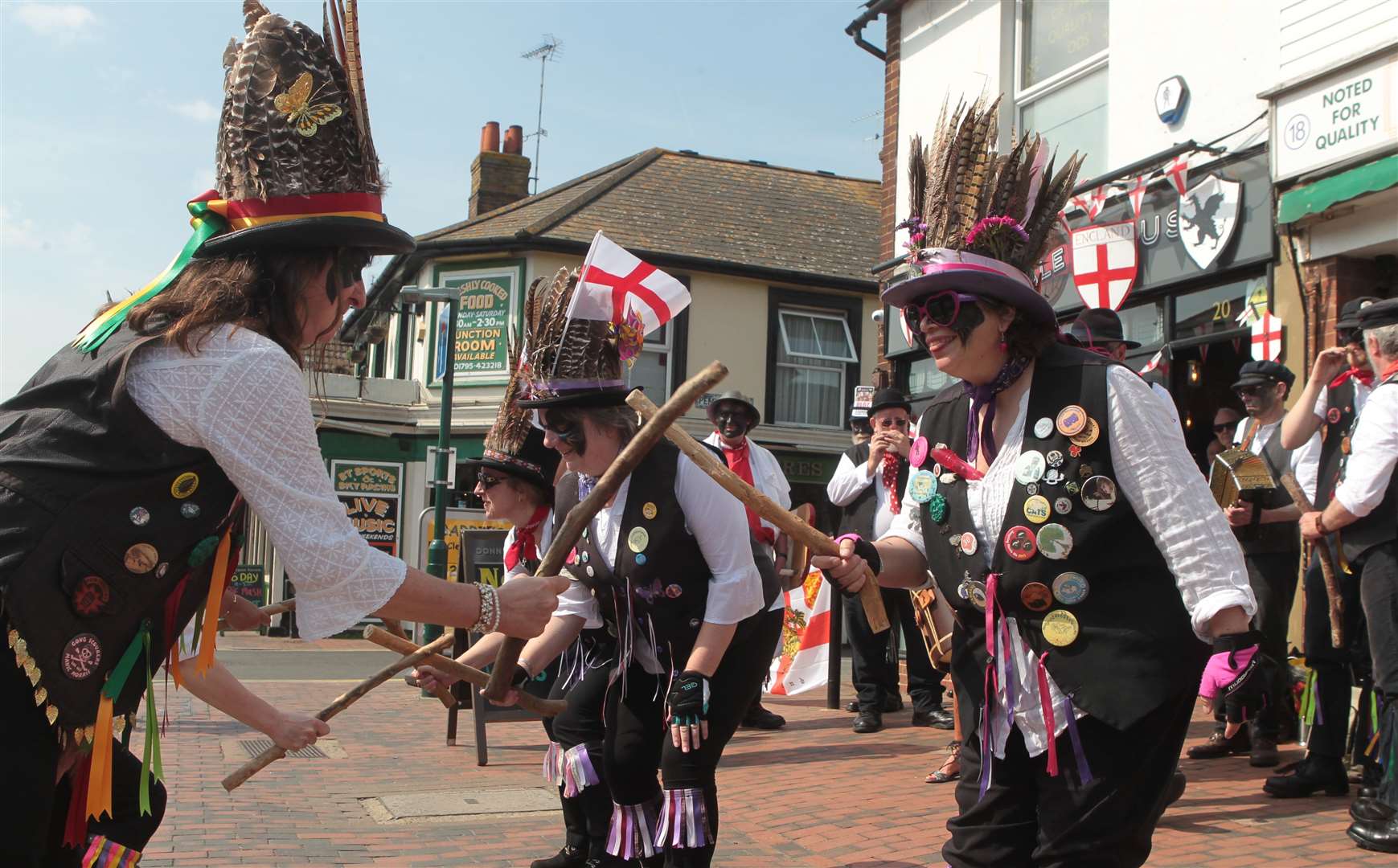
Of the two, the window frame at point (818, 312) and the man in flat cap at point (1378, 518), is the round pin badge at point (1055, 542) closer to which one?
the man in flat cap at point (1378, 518)

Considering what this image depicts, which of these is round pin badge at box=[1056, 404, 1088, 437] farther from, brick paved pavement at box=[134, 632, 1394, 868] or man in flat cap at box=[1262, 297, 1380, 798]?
man in flat cap at box=[1262, 297, 1380, 798]

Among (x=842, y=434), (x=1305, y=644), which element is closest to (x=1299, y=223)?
(x=1305, y=644)

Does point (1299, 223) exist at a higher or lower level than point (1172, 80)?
lower

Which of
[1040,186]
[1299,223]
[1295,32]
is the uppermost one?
[1295,32]

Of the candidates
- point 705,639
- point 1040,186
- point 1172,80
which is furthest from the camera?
point 1172,80

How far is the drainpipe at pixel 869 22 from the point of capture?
43.1 ft

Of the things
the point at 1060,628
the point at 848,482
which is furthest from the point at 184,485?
the point at 848,482

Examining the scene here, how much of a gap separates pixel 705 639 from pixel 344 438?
1828 centimetres

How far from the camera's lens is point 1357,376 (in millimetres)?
5977

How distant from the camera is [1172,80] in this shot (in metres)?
9.55

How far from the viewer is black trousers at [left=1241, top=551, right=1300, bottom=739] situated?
6.46 m

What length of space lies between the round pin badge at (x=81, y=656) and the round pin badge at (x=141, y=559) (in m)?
0.14

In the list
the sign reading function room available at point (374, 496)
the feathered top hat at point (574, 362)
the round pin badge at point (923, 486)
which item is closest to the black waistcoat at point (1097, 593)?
the round pin badge at point (923, 486)

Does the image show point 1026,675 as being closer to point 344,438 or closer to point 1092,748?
point 1092,748
